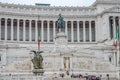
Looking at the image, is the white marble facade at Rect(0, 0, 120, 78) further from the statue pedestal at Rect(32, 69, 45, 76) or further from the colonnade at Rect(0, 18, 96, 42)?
the statue pedestal at Rect(32, 69, 45, 76)

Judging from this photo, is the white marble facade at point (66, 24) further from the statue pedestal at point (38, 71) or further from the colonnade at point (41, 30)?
the statue pedestal at point (38, 71)

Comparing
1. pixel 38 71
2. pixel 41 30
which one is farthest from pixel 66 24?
pixel 38 71

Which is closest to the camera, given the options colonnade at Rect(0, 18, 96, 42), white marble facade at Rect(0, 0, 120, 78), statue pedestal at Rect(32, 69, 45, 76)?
statue pedestal at Rect(32, 69, 45, 76)

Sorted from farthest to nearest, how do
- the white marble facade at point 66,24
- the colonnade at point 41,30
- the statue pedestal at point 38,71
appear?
the colonnade at point 41,30 → the white marble facade at point 66,24 → the statue pedestal at point 38,71

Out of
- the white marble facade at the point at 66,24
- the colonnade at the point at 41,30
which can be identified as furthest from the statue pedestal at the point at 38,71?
the colonnade at the point at 41,30

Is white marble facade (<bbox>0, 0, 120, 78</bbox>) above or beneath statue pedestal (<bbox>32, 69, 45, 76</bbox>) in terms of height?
above

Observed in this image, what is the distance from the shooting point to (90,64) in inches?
3086

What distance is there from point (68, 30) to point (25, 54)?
32141mm

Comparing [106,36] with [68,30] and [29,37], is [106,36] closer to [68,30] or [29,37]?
[68,30]

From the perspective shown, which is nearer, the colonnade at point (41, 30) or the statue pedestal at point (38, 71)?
the statue pedestal at point (38, 71)

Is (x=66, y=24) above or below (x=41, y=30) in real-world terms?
above

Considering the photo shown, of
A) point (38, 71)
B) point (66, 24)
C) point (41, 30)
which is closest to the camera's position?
point (38, 71)

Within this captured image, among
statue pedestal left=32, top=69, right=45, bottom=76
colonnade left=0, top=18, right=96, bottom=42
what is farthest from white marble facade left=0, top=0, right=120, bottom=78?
statue pedestal left=32, top=69, right=45, bottom=76

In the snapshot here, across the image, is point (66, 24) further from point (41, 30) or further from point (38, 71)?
point (38, 71)
